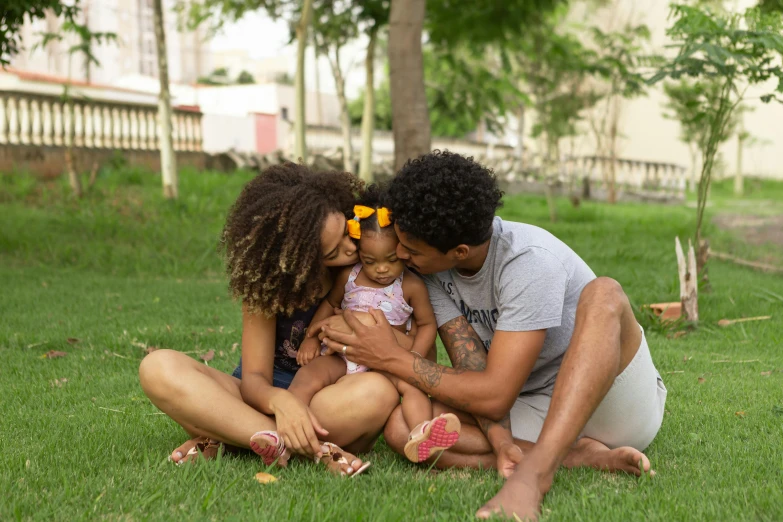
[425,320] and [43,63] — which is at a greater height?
[43,63]

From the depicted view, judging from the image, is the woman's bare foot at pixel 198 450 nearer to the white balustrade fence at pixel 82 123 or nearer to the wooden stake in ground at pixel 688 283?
the wooden stake in ground at pixel 688 283

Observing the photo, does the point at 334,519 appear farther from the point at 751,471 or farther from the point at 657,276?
the point at 657,276

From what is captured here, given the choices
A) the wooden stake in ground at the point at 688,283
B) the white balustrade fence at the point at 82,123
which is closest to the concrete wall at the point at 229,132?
the white balustrade fence at the point at 82,123

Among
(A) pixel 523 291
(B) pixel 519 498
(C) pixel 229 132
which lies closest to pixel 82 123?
(A) pixel 523 291

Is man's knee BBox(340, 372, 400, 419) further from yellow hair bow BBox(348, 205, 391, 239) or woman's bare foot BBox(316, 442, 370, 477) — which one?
yellow hair bow BBox(348, 205, 391, 239)

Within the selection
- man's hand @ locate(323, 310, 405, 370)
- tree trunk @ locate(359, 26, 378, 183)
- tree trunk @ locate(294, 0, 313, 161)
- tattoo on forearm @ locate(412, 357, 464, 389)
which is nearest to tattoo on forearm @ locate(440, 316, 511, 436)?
tattoo on forearm @ locate(412, 357, 464, 389)

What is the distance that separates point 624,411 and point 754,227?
11838mm

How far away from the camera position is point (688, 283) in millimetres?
5809

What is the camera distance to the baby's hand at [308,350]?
327 cm

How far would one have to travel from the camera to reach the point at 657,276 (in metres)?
7.54

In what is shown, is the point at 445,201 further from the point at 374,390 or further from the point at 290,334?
the point at 290,334

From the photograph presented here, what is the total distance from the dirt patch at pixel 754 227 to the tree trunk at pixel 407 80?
5.41 metres

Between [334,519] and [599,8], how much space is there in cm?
1973

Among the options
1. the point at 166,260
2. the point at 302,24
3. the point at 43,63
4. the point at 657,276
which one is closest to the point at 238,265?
the point at 657,276
